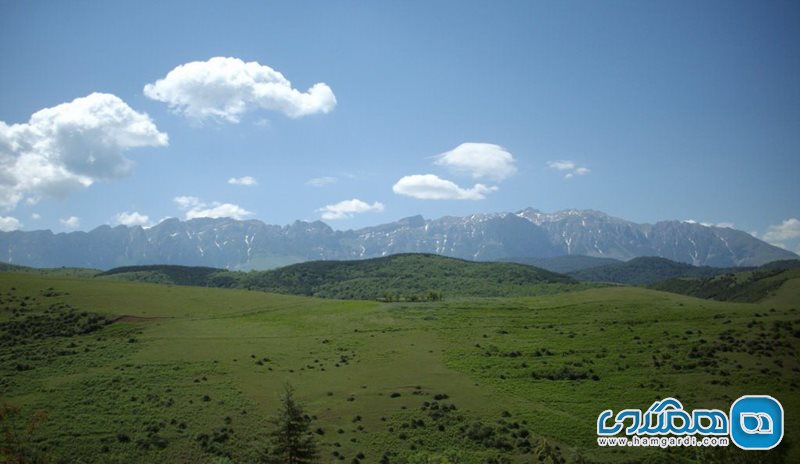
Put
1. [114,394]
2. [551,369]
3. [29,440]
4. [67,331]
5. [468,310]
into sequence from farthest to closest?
[468,310] → [67,331] → [551,369] → [114,394] → [29,440]

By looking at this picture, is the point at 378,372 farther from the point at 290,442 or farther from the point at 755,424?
the point at 755,424

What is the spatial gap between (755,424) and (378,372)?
5167 cm

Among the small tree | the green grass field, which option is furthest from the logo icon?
the small tree

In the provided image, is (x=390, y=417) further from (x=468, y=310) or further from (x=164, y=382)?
(x=468, y=310)

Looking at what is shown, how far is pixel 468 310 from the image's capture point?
12719 cm

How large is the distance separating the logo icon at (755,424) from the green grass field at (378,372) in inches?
79.1

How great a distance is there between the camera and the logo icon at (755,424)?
4734cm

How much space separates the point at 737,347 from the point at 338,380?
69252mm

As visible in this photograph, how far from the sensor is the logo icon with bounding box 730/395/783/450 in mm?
Answer: 47344

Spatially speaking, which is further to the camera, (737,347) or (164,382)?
(737,347)

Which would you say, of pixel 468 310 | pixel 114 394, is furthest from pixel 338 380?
pixel 468 310

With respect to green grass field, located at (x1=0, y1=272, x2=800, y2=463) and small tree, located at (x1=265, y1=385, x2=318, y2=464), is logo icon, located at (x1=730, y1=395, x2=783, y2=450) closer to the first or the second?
green grass field, located at (x1=0, y1=272, x2=800, y2=463)

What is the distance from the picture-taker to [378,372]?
8200 cm

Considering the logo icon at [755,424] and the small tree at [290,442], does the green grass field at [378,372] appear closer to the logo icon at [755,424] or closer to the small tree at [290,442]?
the logo icon at [755,424]
